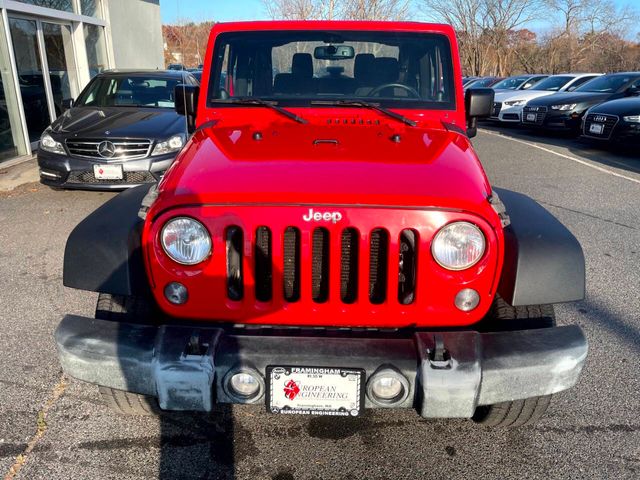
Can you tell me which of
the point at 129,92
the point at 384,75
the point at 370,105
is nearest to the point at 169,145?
the point at 129,92

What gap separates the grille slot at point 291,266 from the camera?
2218mm

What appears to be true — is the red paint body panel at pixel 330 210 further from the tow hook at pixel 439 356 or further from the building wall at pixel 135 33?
the building wall at pixel 135 33

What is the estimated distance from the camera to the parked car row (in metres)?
10.1

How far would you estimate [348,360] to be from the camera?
2076 millimetres

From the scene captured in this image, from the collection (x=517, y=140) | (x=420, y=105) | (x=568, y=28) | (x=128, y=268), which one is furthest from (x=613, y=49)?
(x=128, y=268)

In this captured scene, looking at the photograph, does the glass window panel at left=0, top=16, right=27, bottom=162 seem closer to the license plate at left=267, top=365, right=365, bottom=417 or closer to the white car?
the license plate at left=267, top=365, right=365, bottom=417

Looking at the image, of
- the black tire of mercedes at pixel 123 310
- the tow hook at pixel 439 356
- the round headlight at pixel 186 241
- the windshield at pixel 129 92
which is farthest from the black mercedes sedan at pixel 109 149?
the tow hook at pixel 439 356

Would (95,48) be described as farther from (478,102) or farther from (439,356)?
(439,356)

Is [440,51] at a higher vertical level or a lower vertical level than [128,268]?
higher

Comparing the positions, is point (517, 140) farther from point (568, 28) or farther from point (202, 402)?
point (568, 28)

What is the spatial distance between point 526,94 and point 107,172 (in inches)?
496

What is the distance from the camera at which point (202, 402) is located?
2.10 metres

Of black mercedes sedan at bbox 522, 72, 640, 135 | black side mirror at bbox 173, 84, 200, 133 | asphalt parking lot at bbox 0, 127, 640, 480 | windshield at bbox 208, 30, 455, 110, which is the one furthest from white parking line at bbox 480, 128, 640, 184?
black side mirror at bbox 173, 84, 200, 133

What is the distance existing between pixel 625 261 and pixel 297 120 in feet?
11.4
